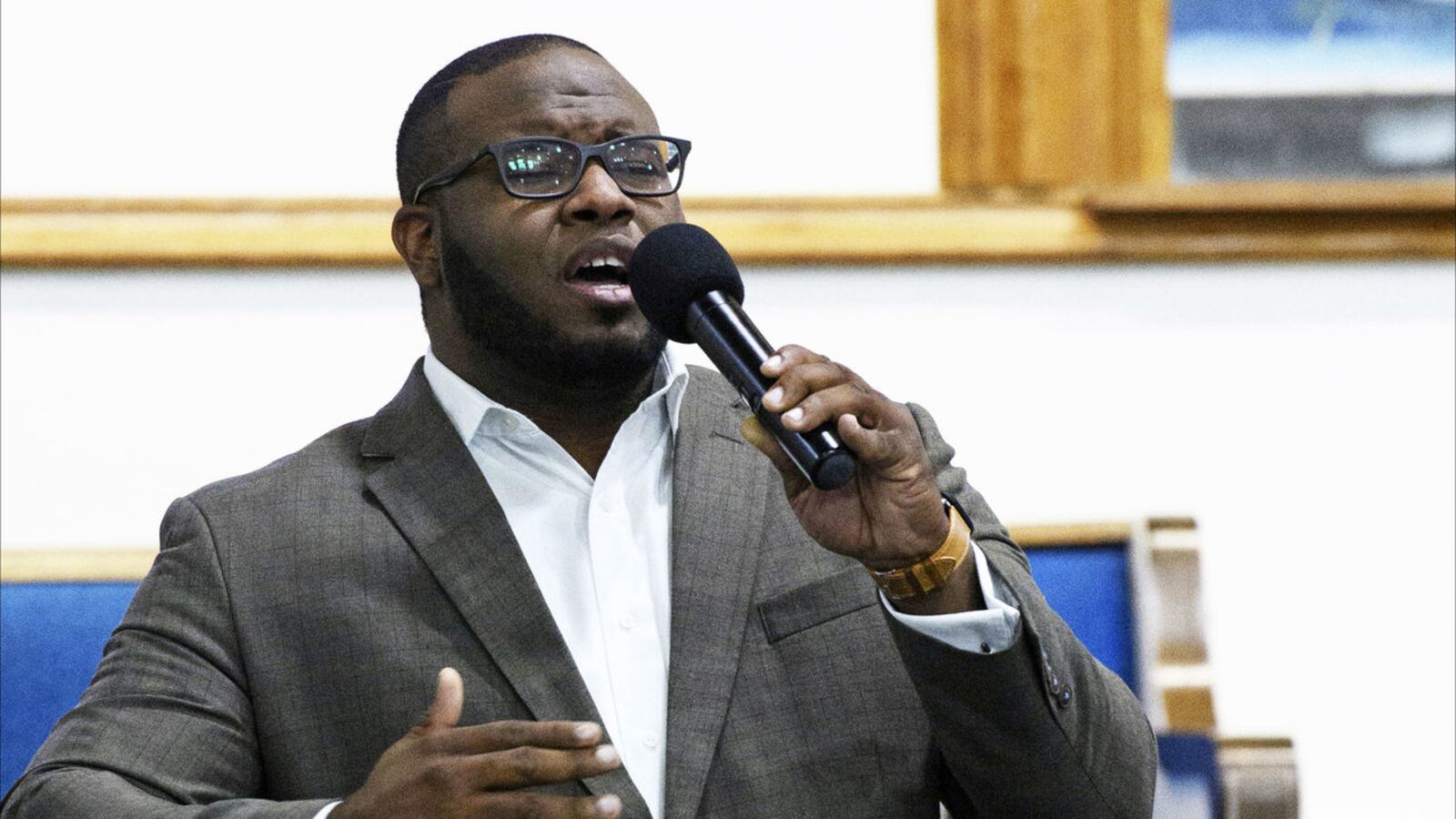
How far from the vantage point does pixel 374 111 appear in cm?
247

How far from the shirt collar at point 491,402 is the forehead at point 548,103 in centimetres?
23

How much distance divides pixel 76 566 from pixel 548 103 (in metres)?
0.91

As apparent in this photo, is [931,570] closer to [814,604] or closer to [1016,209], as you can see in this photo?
[814,604]

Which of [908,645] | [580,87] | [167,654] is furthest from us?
[580,87]

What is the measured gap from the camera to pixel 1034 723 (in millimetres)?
1432

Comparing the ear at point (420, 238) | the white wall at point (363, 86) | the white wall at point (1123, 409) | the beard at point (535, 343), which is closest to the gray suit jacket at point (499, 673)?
the beard at point (535, 343)

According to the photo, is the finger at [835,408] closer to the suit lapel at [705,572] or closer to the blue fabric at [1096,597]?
the suit lapel at [705,572]

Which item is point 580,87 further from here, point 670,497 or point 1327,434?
point 1327,434

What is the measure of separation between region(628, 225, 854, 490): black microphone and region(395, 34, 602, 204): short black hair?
14.6 inches

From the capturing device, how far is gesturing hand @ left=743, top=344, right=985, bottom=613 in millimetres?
1279

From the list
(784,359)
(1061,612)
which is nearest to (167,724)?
(784,359)

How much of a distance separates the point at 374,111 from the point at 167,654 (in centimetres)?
113

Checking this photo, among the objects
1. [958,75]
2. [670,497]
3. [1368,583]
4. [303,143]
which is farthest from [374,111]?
[1368,583]

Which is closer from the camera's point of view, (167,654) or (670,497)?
(167,654)
